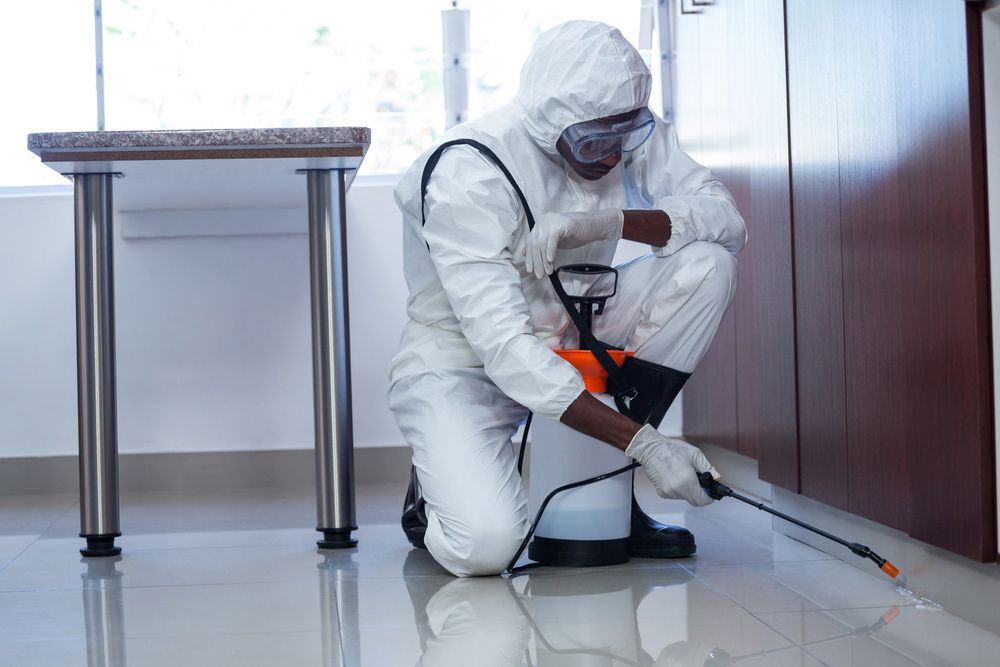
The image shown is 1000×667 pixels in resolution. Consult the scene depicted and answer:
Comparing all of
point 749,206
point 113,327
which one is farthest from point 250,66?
point 749,206

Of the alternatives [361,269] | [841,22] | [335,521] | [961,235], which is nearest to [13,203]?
[361,269]

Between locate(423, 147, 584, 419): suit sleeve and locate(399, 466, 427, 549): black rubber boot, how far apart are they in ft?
1.37

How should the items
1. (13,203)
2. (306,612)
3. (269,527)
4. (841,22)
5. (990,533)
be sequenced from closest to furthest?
(990,533) → (306,612) → (841,22) → (269,527) → (13,203)

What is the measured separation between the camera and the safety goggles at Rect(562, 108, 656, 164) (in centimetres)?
182

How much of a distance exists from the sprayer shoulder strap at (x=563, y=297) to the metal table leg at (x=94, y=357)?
2.26 feet

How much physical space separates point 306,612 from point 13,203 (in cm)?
203

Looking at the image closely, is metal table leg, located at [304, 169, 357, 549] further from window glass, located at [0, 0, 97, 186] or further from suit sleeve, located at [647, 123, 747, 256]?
window glass, located at [0, 0, 97, 186]

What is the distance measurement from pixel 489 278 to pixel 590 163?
31 centimetres

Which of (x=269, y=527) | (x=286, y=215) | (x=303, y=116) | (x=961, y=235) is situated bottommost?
(x=269, y=527)

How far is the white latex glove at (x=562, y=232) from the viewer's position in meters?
1.81

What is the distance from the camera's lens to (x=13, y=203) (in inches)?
122

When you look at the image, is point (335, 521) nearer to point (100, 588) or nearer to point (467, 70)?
point (100, 588)

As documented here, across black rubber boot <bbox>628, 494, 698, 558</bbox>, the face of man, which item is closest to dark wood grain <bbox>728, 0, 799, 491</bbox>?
black rubber boot <bbox>628, 494, 698, 558</bbox>

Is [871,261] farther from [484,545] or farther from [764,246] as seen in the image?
[484,545]
